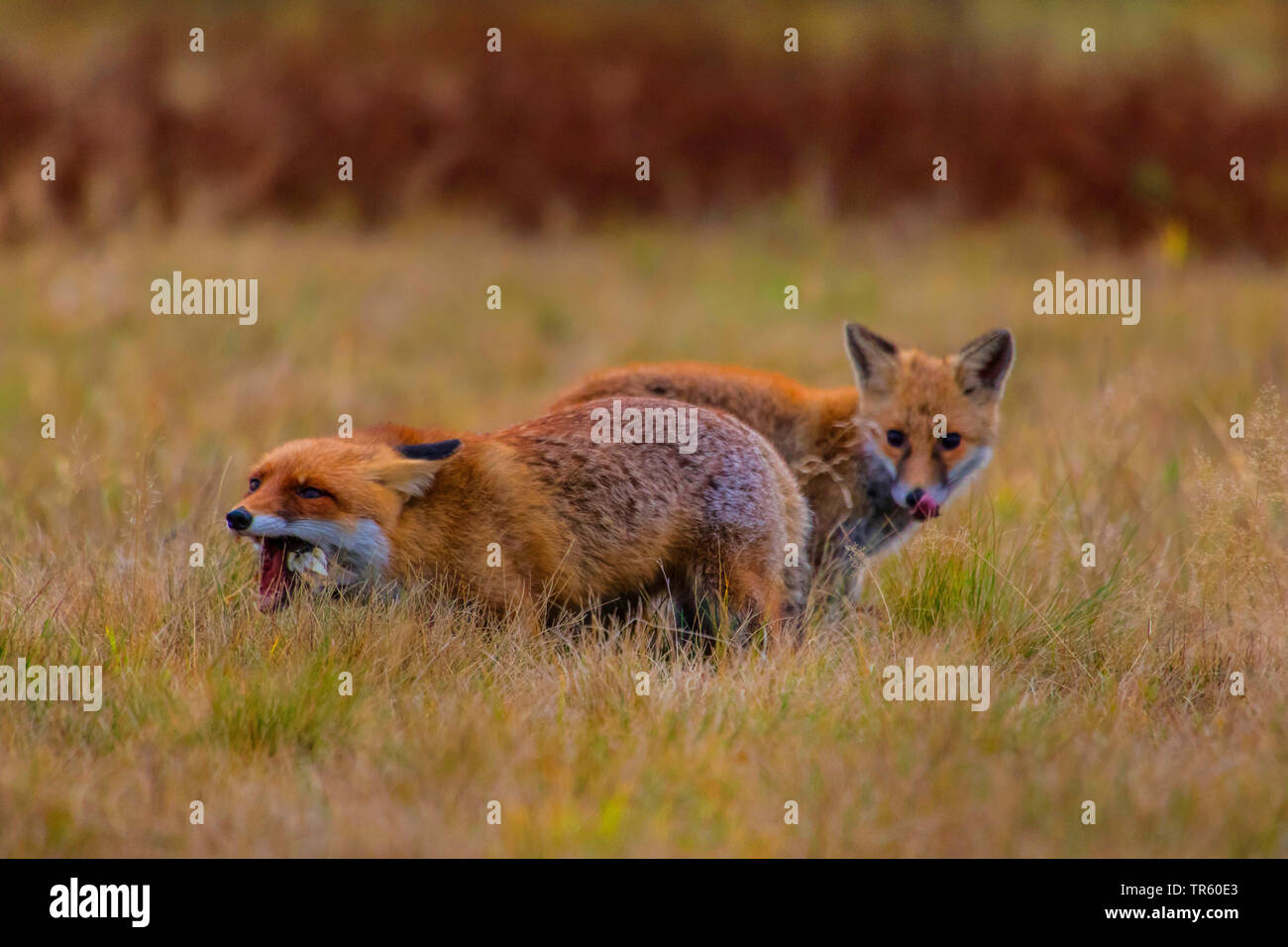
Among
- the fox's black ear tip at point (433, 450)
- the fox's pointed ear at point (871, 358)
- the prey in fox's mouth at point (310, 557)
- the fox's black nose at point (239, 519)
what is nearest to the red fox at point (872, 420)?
the fox's pointed ear at point (871, 358)

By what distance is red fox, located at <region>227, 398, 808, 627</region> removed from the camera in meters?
5.27

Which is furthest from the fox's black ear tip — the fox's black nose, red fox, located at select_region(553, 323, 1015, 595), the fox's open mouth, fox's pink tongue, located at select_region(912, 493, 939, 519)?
fox's pink tongue, located at select_region(912, 493, 939, 519)

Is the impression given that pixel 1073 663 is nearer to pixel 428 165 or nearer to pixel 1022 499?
pixel 1022 499

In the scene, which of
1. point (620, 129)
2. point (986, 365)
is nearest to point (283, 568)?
point (986, 365)

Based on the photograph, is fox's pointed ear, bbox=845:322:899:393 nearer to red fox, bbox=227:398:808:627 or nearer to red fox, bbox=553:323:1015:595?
red fox, bbox=553:323:1015:595

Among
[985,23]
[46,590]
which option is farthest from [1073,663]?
[985,23]

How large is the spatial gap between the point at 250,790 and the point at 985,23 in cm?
2600

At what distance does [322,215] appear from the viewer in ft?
58.3

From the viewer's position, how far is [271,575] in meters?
5.48

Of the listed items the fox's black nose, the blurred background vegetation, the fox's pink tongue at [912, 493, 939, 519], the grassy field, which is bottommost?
the grassy field

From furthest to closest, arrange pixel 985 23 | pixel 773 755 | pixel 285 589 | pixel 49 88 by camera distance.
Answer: pixel 985 23 → pixel 49 88 → pixel 285 589 → pixel 773 755

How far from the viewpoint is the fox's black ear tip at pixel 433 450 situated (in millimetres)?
5438

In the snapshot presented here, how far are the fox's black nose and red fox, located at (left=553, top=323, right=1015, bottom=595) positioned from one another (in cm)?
247

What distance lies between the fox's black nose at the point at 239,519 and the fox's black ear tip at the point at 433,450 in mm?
763
